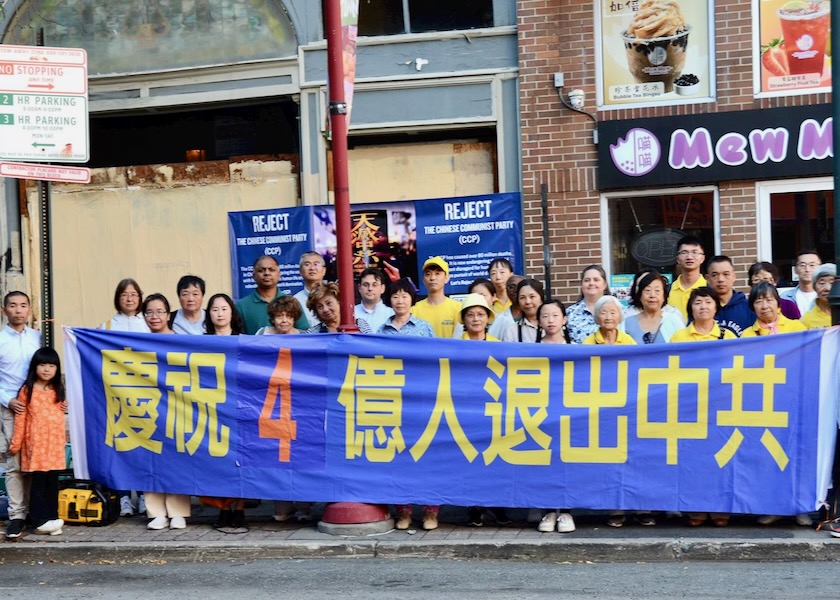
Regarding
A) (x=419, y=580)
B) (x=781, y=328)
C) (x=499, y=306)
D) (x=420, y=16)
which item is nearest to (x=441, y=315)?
(x=499, y=306)

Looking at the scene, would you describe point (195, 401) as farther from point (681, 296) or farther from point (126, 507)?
point (681, 296)

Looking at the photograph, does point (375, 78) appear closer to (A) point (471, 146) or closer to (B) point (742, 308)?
(A) point (471, 146)

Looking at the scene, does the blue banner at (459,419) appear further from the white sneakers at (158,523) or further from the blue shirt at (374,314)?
the blue shirt at (374,314)

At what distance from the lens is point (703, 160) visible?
1187cm

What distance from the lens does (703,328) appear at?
26.1ft

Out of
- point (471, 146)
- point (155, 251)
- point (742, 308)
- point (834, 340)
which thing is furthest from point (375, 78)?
point (834, 340)

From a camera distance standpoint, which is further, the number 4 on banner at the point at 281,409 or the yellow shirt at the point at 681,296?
the yellow shirt at the point at 681,296

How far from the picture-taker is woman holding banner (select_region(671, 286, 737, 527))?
7.81 m

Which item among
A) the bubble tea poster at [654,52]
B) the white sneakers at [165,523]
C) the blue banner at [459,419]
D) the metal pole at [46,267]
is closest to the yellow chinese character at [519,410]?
the blue banner at [459,419]

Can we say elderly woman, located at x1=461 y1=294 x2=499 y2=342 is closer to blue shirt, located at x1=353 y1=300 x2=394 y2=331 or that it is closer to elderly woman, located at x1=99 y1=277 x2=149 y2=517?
blue shirt, located at x1=353 y1=300 x2=394 y2=331

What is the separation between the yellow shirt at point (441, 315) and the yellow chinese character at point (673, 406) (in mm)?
1766

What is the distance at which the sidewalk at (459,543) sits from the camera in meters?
7.25

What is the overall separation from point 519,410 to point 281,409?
1.67 metres

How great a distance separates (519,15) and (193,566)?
713 centimetres
